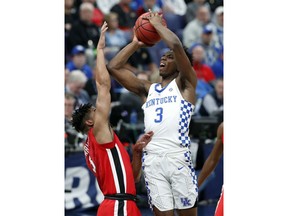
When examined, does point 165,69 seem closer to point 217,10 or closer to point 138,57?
point 138,57

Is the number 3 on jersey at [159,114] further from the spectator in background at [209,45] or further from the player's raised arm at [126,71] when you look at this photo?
the spectator in background at [209,45]

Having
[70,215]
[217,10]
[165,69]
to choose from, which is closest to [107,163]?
[165,69]

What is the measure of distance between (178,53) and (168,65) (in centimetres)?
41

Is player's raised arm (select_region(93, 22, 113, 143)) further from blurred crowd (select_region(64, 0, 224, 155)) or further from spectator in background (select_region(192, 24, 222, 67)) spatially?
spectator in background (select_region(192, 24, 222, 67))

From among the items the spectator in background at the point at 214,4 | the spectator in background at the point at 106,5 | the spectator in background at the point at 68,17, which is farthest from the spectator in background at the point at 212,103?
the spectator in background at the point at 106,5

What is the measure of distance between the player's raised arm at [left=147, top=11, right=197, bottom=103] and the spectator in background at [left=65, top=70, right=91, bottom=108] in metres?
5.92

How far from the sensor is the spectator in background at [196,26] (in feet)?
50.3

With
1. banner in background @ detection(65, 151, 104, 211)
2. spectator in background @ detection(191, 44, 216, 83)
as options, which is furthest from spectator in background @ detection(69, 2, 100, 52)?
banner in background @ detection(65, 151, 104, 211)

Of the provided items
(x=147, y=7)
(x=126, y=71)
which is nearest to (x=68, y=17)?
(x=147, y=7)

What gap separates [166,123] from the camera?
22.8 feet

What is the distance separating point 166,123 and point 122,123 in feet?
15.4

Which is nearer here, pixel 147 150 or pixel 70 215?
pixel 147 150

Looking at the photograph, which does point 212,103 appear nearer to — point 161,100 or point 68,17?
point 68,17

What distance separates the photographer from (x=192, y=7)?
52.6 feet
